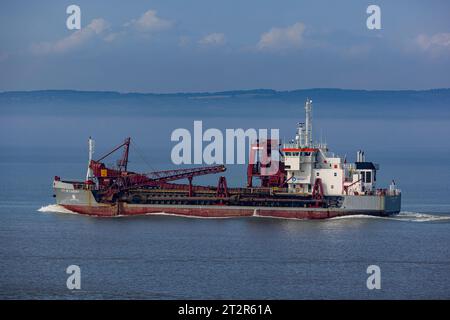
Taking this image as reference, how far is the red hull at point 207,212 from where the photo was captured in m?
74.6

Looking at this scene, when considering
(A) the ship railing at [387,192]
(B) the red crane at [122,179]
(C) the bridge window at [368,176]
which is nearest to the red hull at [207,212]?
(B) the red crane at [122,179]

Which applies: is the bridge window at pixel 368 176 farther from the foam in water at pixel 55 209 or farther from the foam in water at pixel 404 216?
the foam in water at pixel 55 209

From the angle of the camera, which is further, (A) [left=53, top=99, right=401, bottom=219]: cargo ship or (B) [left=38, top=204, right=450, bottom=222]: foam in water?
(A) [left=53, top=99, right=401, bottom=219]: cargo ship

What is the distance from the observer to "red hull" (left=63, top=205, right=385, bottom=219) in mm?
74625

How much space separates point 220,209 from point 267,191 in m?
2.83

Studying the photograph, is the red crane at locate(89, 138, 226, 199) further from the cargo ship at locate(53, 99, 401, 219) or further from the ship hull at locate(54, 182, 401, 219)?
the ship hull at locate(54, 182, 401, 219)

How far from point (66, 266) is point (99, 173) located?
20480 mm

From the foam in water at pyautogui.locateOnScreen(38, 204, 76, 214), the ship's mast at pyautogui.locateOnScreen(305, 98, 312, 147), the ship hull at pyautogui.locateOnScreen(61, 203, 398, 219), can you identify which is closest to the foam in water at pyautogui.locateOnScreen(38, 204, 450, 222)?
the foam in water at pyautogui.locateOnScreen(38, 204, 76, 214)

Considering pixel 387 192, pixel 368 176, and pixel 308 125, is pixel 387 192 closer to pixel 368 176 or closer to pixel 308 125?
pixel 368 176
